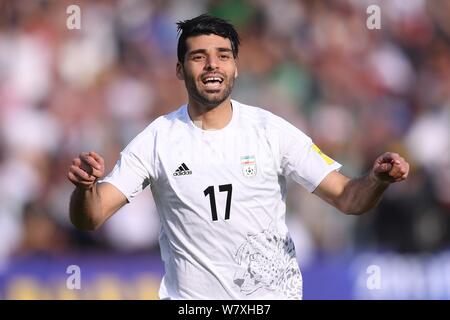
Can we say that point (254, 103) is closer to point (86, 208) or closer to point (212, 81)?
point (212, 81)

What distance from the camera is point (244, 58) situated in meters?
11.2

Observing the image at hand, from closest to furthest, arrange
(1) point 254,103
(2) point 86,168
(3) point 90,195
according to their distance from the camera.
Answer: (2) point 86,168
(3) point 90,195
(1) point 254,103

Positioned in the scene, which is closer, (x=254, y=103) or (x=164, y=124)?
(x=164, y=124)

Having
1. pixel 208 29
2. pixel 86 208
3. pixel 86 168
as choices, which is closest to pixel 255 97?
pixel 208 29

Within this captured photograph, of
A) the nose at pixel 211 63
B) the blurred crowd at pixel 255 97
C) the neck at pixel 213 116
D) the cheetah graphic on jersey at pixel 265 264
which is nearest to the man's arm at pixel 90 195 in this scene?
the neck at pixel 213 116

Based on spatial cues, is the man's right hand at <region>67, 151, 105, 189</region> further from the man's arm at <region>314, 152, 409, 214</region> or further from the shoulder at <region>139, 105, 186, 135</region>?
the man's arm at <region>314, 152, 409, 214</region>

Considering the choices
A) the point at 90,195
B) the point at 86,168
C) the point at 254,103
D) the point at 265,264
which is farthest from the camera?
the point at 254,103

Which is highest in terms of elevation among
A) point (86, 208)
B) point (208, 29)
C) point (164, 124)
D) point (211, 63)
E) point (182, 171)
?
point (208, 29)

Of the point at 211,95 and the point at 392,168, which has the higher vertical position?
the point at 211,95

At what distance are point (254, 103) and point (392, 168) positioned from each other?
5707 mm

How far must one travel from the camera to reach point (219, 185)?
18.4 feet

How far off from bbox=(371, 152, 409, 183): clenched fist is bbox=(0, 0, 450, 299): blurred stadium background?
4722 mm

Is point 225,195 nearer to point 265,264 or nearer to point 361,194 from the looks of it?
point 265,264
